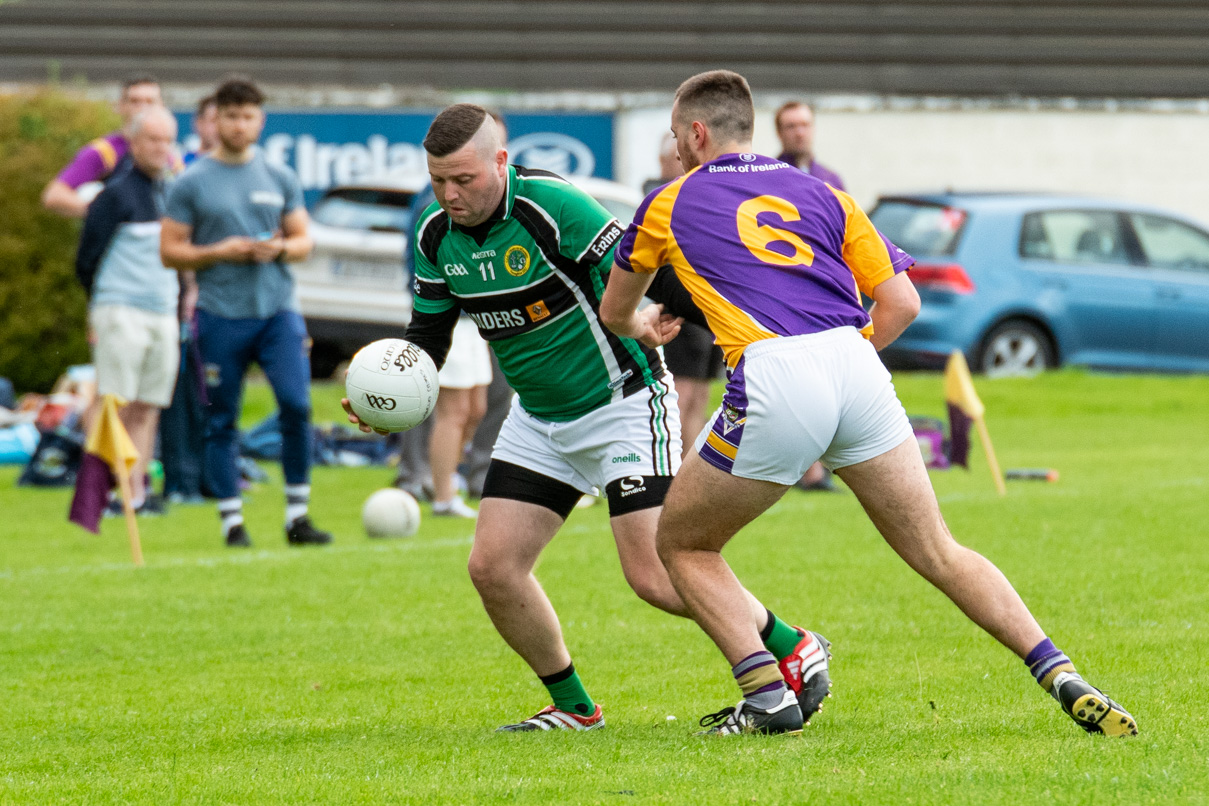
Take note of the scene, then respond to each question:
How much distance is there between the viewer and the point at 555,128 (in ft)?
71.6

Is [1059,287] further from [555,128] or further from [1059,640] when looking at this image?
[1059,640]

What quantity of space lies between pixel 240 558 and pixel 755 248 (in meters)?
5.12

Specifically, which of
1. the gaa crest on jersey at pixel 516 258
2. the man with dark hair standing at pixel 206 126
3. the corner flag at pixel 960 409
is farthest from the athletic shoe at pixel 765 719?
the man with dark hair standing at pixel 206 126

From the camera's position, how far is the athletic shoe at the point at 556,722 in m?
5.32

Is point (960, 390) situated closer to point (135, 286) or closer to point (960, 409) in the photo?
point (960, 409)

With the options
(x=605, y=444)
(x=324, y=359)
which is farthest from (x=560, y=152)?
(x=605, y=444)

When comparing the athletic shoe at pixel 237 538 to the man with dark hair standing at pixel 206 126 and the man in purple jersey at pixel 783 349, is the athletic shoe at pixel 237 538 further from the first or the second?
the man in purple jersey at pixel 783 349

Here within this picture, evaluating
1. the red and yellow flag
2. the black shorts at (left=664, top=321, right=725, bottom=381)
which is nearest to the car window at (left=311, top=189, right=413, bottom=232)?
the black shorts at (left=664, top=321, right=725, bottom=381)

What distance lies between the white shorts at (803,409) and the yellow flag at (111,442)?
5.26m

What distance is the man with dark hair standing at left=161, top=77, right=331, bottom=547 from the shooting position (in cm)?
948

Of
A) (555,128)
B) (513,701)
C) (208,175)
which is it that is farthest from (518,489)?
(555,128)

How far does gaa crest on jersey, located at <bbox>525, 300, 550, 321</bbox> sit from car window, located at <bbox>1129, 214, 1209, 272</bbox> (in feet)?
42.4

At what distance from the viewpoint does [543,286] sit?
17.7 ft

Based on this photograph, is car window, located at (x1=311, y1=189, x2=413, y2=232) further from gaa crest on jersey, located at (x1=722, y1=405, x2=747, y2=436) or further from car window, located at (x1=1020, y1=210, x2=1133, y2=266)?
gaa crest on jersey, located at (x1=722, y1=405, x2=747, y2=436)
